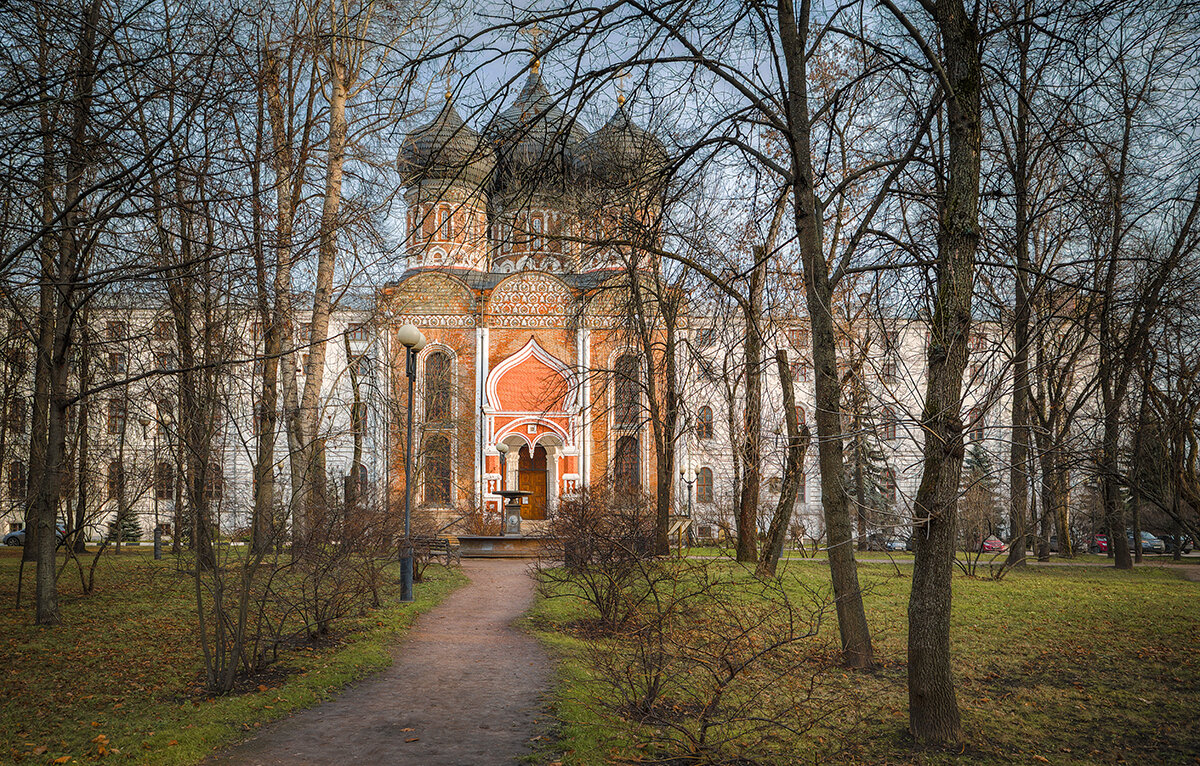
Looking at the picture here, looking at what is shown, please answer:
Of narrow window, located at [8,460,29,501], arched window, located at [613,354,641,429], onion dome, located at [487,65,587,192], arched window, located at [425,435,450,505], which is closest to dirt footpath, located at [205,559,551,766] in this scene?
onion dome, located at [487,65,587,192]

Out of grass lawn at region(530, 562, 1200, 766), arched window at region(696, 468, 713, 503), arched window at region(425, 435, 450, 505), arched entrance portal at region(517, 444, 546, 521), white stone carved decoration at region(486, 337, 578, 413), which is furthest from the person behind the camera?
arched window at region(696, 468, 713, 503)

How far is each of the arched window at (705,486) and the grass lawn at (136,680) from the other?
2498cm

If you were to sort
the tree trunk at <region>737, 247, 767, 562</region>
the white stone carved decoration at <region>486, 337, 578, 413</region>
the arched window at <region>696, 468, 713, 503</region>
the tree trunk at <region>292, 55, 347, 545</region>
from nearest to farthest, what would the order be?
the tree trunk at <region>737, 247, 767, 562</region>
the tree trunk at <region>292, 55, 347, 545</region>
the white stone carved decoration at <region>486, 337, 578, 413</region>
the arched window at <region>696, 468, 713, 503</region>

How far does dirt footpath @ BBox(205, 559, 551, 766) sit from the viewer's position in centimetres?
528

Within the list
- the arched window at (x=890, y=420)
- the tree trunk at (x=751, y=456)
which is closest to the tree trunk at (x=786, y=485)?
the tree trunk at (x=751, y=456)

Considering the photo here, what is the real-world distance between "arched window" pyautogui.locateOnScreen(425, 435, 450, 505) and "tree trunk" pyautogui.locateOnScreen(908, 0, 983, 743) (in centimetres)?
2617

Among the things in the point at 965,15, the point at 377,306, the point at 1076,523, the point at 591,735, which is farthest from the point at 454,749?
the point at 1076,523

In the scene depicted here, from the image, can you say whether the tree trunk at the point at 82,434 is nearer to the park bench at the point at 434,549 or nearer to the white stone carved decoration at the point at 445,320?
the park bench at the point at 434,549

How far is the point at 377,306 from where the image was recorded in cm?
1773

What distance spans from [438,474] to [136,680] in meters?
26.2

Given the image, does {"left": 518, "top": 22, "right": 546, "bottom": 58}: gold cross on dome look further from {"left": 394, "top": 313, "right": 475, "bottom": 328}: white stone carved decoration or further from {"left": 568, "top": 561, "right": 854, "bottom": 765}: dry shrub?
{"left": 394, "top": 313, "right": 475, "bottom": 328}: white stone carved decoration

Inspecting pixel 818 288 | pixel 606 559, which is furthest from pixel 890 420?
pixel 606 559

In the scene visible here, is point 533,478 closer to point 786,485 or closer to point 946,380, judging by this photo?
point 786,485

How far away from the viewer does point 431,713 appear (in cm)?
631
